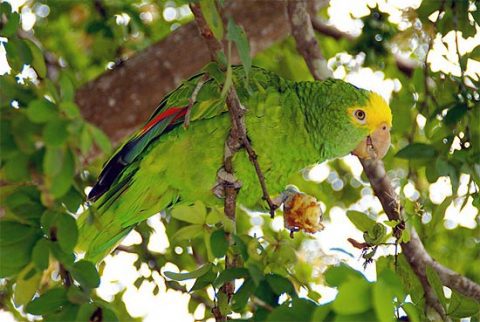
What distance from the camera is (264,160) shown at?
1.91 meters

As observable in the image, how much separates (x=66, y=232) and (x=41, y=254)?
5cm

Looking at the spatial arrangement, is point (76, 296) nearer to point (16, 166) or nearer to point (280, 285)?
point (16, 166)

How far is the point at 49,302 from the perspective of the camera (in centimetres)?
118

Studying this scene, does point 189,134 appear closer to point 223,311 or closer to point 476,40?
point 223,311

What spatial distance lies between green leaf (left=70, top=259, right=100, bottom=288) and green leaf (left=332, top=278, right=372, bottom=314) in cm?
42

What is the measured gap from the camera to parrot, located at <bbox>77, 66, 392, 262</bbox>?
1.89m

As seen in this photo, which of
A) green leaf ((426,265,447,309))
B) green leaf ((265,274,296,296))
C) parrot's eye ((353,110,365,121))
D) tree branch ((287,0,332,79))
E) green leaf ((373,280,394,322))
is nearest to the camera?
green leaf ((373,280,394,322))

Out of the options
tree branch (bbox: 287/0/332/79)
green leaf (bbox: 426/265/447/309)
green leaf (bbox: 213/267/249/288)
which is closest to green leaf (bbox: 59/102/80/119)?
green leaf (bbox: 213/267/249/288)

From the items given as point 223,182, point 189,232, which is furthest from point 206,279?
point 223,182

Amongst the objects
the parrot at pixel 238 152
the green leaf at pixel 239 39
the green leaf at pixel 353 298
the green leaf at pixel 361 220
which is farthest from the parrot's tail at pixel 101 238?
the green leaf at pixel 353 298

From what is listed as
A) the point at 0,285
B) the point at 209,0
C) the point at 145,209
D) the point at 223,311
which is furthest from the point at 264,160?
the point at 0,285

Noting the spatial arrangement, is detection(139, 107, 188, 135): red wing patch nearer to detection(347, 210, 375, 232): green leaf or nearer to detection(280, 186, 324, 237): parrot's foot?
detection(280, 186, 324, 237): parrot's foot

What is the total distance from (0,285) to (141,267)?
512 millimetres

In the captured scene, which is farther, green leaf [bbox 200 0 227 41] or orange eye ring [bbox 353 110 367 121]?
orange eye ring [bbox 353 110 367 121]
